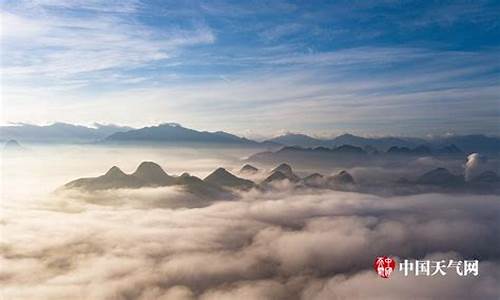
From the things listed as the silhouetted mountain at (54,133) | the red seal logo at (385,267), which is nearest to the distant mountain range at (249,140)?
the silhouetted mountain at (54,133)

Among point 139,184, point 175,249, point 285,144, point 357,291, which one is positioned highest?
point 285,144

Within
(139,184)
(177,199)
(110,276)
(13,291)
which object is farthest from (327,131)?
(13,291)

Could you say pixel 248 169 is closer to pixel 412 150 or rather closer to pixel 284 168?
pixel 284 168

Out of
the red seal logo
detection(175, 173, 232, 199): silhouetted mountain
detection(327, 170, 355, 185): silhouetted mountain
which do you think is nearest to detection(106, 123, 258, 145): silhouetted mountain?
detection(175, 173, 232, 199): silhouetted mountain

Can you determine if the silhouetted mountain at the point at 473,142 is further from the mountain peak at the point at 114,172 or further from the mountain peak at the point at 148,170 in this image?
the mountain peak at the point at 114,172

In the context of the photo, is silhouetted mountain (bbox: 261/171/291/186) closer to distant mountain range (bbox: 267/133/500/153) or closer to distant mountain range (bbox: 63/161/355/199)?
distant mountain range (bbox: 63/161/355/199)

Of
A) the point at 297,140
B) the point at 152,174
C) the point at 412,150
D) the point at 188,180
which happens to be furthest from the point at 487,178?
the point at 152,174

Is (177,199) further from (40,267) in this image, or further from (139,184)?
(40,267)
